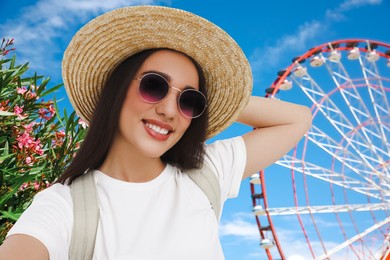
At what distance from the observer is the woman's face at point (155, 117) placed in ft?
A: 4.75

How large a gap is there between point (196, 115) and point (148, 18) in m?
0.31

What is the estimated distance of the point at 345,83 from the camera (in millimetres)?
12930

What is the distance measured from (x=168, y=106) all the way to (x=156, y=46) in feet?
0.78

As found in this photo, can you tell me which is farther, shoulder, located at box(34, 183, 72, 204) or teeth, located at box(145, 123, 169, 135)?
teeth, located at box(145, 123, 169, 135)

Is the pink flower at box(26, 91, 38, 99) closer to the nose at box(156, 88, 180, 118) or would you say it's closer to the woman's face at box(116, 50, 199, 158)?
the woman's face at box(116, 50, 199, 158)

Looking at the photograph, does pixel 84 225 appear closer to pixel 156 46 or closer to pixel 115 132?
pixel 115 132

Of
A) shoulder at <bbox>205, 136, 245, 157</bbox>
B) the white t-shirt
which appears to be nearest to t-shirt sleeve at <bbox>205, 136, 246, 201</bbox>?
shoulder at <bbox>205, 136, 245, 157</bbox>

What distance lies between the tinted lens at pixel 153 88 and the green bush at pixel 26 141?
1707 mm

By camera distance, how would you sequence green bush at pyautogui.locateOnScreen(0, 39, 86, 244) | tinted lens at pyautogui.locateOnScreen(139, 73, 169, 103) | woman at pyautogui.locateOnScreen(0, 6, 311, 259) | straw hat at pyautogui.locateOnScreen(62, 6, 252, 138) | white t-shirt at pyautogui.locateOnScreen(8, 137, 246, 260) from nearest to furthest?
white t-shirt at pyautogui.locateOnScreen(8, 137, 246, 260) → woman at pyautogui.locateOnScreen(0, 6, 311, 259) → tinted lens at pyautogui.locateOnScreen(139, 73, 169, 103) → straw hat at pyautogui.locateOnScreen(62, 6, 252, 138) → green bush at pyautogui.locateOnScreen(0, 39, 86, 244)

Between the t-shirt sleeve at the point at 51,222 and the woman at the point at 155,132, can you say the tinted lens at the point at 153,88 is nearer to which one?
the woman at the point at 155,132

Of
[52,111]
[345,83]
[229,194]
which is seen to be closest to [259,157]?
[229,194]

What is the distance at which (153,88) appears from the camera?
144 centimetres

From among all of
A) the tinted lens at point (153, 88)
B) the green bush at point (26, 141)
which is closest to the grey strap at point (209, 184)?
the tinted lens at point (153, 88)

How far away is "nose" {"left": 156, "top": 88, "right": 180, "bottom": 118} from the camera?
1.45 meters
